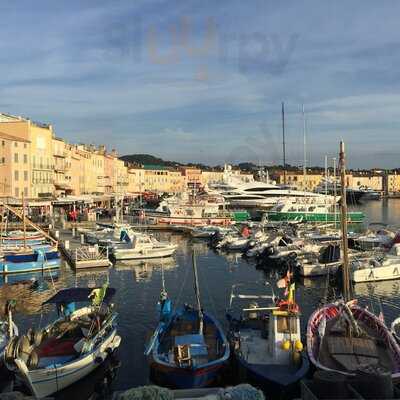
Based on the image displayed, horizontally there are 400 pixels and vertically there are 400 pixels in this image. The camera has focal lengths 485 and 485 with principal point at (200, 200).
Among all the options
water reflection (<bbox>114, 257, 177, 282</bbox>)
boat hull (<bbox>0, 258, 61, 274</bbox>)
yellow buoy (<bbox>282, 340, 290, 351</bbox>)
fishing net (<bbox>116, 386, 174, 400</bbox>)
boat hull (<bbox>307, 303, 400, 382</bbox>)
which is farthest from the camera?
water reflection (<bbox>114, 257, 177, 282</bbox>)

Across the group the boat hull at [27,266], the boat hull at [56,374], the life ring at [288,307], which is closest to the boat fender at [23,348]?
the boat hull at [56,374]

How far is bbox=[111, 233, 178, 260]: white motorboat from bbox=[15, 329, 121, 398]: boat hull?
25.9 m

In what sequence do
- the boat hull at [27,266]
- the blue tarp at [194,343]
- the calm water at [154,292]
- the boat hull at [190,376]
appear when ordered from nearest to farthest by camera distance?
the boat hull at [190,376] → the blue tarp at [194,343] → the calm water at [154,292] → the boat hull at [27,266]

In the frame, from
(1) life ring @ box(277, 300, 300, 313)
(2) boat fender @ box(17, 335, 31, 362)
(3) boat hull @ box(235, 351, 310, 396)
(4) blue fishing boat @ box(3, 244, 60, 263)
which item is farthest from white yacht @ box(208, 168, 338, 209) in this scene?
(2) boat fender @ box(17, 335, 31, 362)

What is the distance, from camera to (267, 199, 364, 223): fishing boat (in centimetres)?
7550

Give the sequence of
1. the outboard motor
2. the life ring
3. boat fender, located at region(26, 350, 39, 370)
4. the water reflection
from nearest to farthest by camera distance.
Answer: boat fender, located at region(26, 350, 39, 370), the life ring, the outboard motor, the water reflection

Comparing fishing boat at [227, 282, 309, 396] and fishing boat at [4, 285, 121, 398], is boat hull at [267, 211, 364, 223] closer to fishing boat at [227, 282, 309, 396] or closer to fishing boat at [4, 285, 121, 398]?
fishing boat at [4, 285, 121, 398]

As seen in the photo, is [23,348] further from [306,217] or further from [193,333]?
[306,217]

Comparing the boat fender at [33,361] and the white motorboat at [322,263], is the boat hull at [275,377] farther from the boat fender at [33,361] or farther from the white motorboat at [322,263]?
the white motorboat at [322,263]

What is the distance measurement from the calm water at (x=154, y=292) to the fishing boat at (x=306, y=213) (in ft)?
105

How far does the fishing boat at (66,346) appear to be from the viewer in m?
15.6

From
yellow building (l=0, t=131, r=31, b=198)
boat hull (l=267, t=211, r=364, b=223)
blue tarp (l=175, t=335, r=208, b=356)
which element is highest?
yellow building (l=0, t=131, r=31, b=198)

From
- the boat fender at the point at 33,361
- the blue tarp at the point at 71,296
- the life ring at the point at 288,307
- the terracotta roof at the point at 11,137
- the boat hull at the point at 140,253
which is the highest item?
the terracotta roof at the point at 11,137

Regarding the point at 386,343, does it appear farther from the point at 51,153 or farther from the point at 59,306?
the point at 51,153
